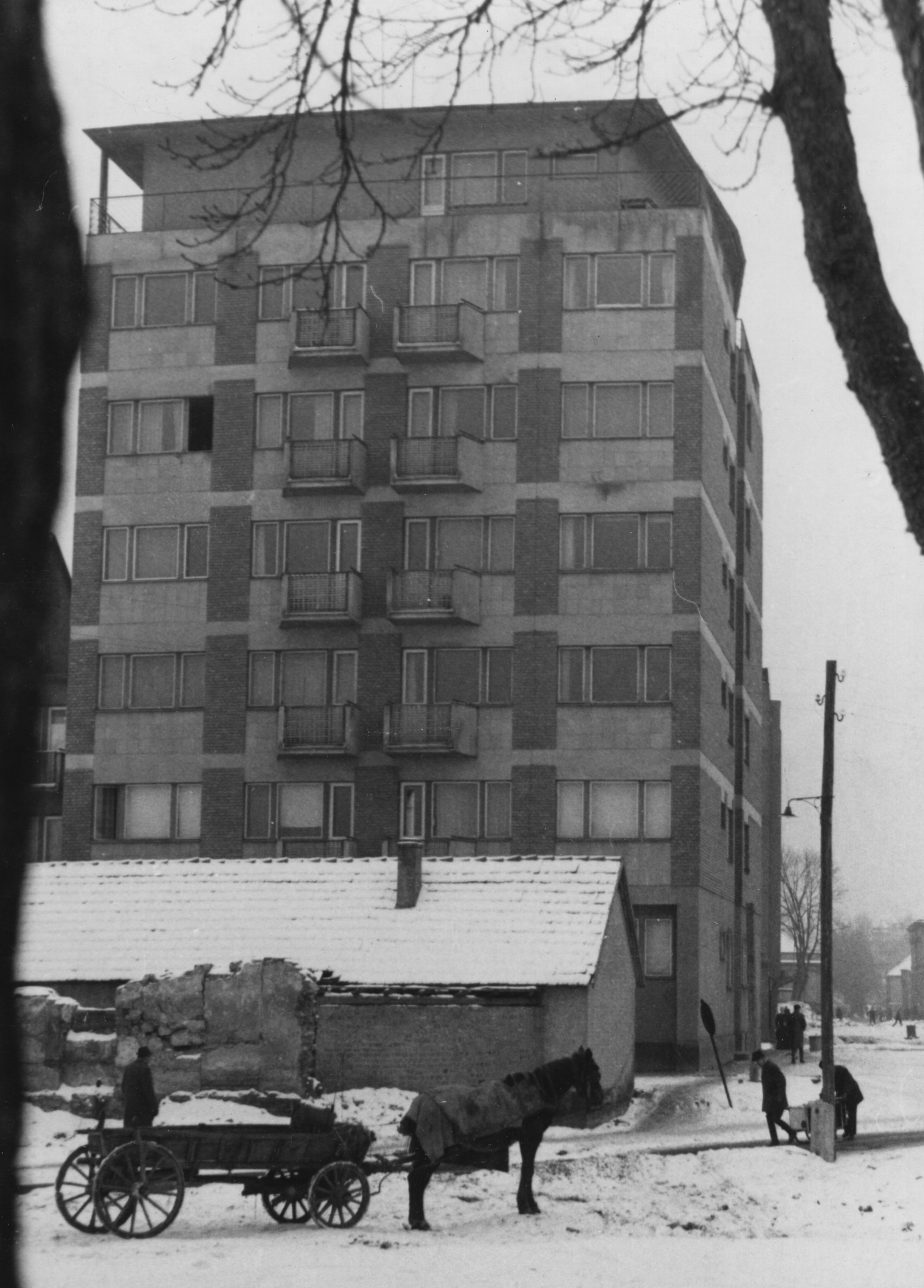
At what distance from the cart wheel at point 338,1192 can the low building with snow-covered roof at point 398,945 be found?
1132cm

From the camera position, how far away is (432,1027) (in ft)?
95.0

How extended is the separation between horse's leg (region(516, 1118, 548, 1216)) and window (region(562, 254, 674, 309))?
1290 inches

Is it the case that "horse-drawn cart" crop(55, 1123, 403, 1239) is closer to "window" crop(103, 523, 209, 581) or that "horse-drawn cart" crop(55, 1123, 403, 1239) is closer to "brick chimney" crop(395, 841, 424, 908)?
"brick chimney" crop(395, 841, 424, 908)

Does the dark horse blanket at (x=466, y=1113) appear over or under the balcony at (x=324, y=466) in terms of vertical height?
under

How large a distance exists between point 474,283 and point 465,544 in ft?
23.5

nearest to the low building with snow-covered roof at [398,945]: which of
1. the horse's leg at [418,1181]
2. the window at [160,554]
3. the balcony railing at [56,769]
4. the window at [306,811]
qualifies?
the horse's leg at [418,1181]

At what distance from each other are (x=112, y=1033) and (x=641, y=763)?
67.3ft

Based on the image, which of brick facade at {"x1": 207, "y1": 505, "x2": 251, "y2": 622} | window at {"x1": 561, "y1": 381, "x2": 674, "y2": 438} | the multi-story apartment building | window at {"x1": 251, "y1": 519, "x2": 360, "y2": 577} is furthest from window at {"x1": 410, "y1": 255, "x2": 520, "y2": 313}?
brick facade at {"x1": 207, "y1": 505, "x2": 251, "y2": 622}

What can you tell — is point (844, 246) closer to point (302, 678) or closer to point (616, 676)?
point (616, 676)

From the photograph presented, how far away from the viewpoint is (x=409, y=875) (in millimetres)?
32125

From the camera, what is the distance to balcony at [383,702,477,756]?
46.6m

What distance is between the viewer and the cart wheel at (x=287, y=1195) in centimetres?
1686

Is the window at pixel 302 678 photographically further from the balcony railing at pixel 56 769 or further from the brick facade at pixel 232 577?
the balcony railing at pixel 56 769

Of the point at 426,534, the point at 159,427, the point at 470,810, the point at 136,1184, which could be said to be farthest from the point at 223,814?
the point at 136,1184
